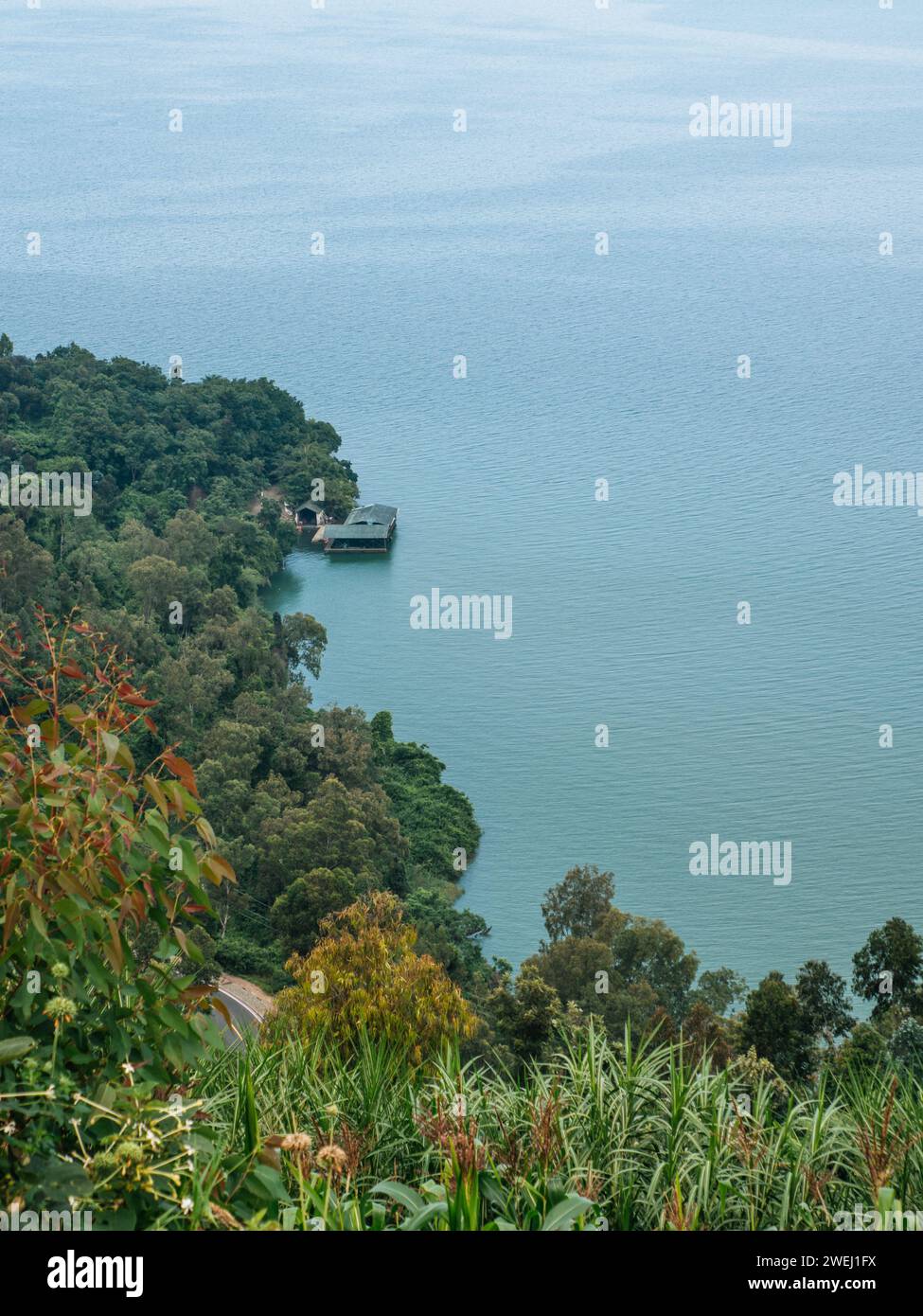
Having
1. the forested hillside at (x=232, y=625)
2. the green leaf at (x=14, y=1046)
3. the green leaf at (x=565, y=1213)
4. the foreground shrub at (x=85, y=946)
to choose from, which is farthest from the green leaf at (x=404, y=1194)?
the forested hillside at (x=232, y=625)

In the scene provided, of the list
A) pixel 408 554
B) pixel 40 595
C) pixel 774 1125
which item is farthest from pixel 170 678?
pixel 774 1125

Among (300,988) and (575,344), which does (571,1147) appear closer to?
(300,988)

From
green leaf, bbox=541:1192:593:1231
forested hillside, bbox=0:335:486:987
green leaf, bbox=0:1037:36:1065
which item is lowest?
green leaf, bbox=541:1192:593:1231

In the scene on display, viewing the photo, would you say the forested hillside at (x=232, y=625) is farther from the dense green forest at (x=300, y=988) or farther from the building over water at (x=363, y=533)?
the building over water at (x=363, y=533)

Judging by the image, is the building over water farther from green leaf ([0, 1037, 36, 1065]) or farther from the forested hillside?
green leaf ([0, 1037, 36, 1065])

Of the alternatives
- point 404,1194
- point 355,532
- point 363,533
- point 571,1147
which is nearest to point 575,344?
point 355,532

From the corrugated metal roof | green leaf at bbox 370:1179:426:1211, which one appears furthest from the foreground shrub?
the corrugated metal roof
